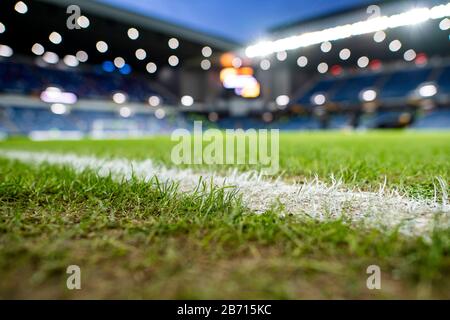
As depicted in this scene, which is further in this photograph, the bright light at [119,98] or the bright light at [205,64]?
the bright light at [205,64]

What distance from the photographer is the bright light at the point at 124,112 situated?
23.7 meters

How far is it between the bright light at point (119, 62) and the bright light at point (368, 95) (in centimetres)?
1835

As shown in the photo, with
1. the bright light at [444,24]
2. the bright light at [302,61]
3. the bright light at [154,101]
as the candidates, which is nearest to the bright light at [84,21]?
the bright light at [154,101]

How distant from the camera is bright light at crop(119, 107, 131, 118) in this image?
77.7 feet

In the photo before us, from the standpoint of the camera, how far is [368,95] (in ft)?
74.9

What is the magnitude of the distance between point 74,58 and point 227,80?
11.6 metres

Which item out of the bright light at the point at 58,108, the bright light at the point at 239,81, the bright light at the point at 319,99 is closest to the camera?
the bright light at the point at 58,108

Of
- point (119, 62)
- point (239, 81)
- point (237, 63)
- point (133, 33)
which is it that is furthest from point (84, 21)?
point (237, 63)

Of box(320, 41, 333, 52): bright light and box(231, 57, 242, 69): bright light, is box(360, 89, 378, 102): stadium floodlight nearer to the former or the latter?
box(320, 41, 333, 52): bright light

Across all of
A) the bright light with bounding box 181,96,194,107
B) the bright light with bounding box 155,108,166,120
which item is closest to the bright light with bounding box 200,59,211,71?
the bright light with bounding box 181,96,194,107

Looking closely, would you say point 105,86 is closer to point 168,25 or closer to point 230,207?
point 168,25

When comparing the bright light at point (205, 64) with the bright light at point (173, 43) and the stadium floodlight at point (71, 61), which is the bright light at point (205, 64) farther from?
the stadium floodlight at point (71, 61)
